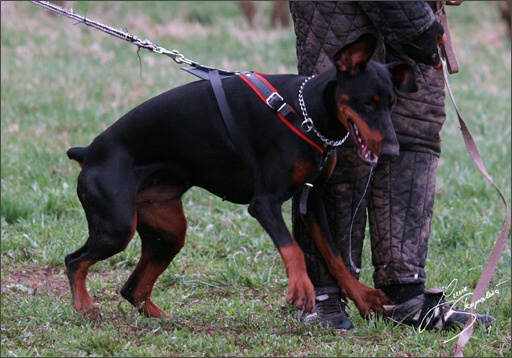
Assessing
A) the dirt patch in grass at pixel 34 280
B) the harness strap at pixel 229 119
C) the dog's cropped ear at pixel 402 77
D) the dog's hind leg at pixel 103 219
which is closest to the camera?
the dog's cropped ear at pixel 402 77

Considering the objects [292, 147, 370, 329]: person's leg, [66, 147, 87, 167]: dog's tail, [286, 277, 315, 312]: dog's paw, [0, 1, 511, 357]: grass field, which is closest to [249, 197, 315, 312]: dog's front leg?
[286, 277, 315, 312]: dog's paw

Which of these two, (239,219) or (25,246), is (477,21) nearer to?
(239,219)

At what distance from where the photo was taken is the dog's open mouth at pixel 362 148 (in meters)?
3.56

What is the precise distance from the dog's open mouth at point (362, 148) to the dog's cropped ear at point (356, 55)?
214mm

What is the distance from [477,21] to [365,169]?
547 inches

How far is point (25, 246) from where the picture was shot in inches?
216

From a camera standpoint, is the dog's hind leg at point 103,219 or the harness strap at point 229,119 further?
the dog's hind leg at point 103,219

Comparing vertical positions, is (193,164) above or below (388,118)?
below

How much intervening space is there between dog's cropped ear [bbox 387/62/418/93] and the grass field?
1.10 meters

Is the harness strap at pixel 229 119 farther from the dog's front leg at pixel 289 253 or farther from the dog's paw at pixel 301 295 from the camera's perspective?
the dog's paw at pixel 301 295

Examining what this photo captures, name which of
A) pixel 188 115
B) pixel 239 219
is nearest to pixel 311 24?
pixel 188 115
